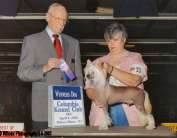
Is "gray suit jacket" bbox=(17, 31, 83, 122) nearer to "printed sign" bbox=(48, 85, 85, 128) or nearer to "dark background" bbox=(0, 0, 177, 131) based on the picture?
"printed sign" bbox=(48, 85, 85, 128)

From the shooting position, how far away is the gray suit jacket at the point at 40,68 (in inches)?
106

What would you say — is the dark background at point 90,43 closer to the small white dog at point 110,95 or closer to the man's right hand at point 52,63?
the man's right hand at point 52,63

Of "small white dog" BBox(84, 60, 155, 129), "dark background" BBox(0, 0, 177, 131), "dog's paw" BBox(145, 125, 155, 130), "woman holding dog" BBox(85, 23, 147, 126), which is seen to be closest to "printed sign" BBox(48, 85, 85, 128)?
"woman holding dog" BBox(85, 23, 147, 126)

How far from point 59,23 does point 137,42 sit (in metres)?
4.21

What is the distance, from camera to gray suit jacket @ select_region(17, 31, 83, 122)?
2688mm

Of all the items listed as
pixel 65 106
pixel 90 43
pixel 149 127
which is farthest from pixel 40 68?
pixel 90 43

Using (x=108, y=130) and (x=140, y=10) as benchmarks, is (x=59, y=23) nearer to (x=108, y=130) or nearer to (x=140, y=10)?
(x=108, y=130)

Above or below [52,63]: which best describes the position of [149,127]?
below

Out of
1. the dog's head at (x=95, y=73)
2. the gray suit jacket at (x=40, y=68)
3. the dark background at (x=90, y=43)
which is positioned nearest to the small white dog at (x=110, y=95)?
the dog's head at (x=95, y=73)

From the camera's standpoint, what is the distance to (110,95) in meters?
2.45

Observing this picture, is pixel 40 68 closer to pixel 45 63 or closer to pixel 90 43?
pixel 45 63

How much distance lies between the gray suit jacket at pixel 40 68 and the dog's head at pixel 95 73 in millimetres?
383

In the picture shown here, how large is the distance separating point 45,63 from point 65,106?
0.98 feet

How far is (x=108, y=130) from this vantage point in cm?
231
